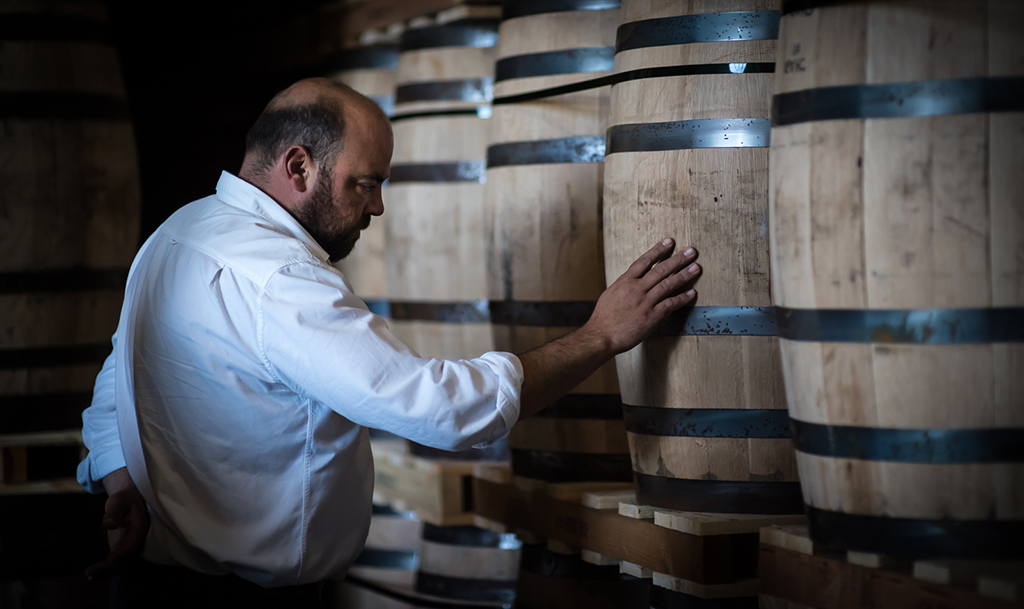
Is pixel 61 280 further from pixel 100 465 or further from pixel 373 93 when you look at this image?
pixel 373 93

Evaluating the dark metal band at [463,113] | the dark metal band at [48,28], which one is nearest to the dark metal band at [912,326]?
the dark metal band at [463,113]

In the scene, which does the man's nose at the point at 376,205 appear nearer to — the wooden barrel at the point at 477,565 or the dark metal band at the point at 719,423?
the dark metal band at the point at 719,423

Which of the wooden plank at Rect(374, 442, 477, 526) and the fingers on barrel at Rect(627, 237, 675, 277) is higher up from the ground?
the fingers on barrel at Rect(627, 237, 675, 277)

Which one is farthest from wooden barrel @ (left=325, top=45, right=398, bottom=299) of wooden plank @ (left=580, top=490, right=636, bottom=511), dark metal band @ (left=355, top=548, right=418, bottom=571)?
wooden plank @ (left=580, top=490, right=636, bottom=511)

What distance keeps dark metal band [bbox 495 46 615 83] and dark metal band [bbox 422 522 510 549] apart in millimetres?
1771

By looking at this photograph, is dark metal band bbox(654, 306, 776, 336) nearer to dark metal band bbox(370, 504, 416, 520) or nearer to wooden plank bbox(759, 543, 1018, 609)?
wooden plank bbox(759, 543, 1018, 609)

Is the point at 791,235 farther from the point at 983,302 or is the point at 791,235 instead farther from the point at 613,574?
the point at 613,574

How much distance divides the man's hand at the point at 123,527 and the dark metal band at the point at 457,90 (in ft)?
7.76

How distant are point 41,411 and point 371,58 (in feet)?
7.48

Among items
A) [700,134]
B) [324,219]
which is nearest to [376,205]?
[324,219]

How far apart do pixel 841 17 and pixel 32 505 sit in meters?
3.12

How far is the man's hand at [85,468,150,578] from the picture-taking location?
238 centimetres

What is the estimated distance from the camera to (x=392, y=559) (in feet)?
15.8

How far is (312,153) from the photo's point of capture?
8.11 ft
